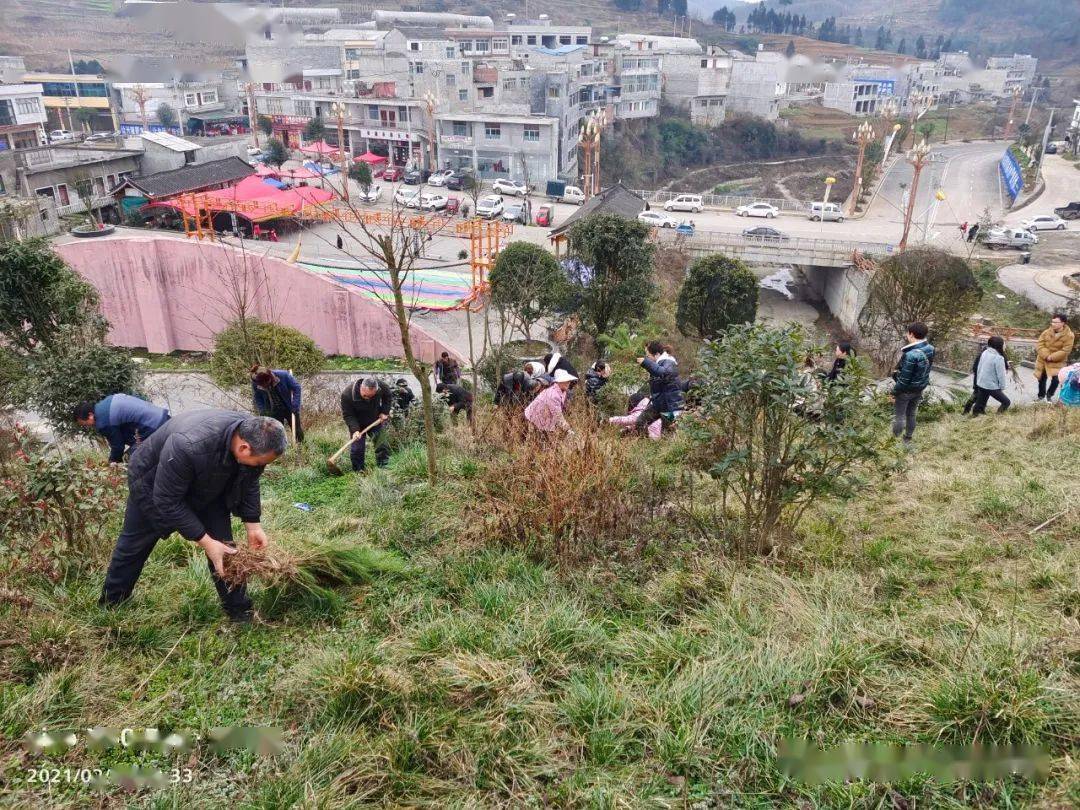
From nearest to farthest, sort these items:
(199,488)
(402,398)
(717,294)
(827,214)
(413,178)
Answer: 1. (199,488)
2. (402,398)
3. (717,294)
4. (827,214)
5. (413,178)

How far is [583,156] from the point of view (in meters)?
45.5

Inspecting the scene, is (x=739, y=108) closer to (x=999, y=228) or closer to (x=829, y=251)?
(x=999, y=228)

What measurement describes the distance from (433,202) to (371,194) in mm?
4679

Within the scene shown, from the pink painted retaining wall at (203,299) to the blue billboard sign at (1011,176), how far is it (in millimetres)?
38446

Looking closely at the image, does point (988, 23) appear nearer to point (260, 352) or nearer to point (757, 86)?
point (757, 86)

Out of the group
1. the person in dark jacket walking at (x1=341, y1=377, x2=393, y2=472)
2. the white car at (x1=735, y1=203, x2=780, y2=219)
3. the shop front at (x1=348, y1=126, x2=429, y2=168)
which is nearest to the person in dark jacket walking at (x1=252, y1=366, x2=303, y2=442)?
the person in dark jacket walking at (x1=341, y1=377, x2=393, y2=472)

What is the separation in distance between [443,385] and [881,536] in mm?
5098

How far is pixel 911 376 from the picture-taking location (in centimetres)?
611

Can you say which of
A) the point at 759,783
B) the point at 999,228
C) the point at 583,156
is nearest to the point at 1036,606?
the point at 759,783

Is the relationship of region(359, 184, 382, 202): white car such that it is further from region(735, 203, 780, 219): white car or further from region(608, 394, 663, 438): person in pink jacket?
region(608, 394, 663, 438): person in pink jacket

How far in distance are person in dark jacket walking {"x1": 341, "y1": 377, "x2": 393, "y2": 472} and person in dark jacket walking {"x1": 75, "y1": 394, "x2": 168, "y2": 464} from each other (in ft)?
5.68

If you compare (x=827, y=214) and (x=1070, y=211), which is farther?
(x=1070, y=211)

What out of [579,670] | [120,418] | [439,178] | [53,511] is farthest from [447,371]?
[439,178]

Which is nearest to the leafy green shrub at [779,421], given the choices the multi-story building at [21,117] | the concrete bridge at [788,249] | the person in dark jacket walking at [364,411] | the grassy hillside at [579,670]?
the grassy hillside at [579,670]
